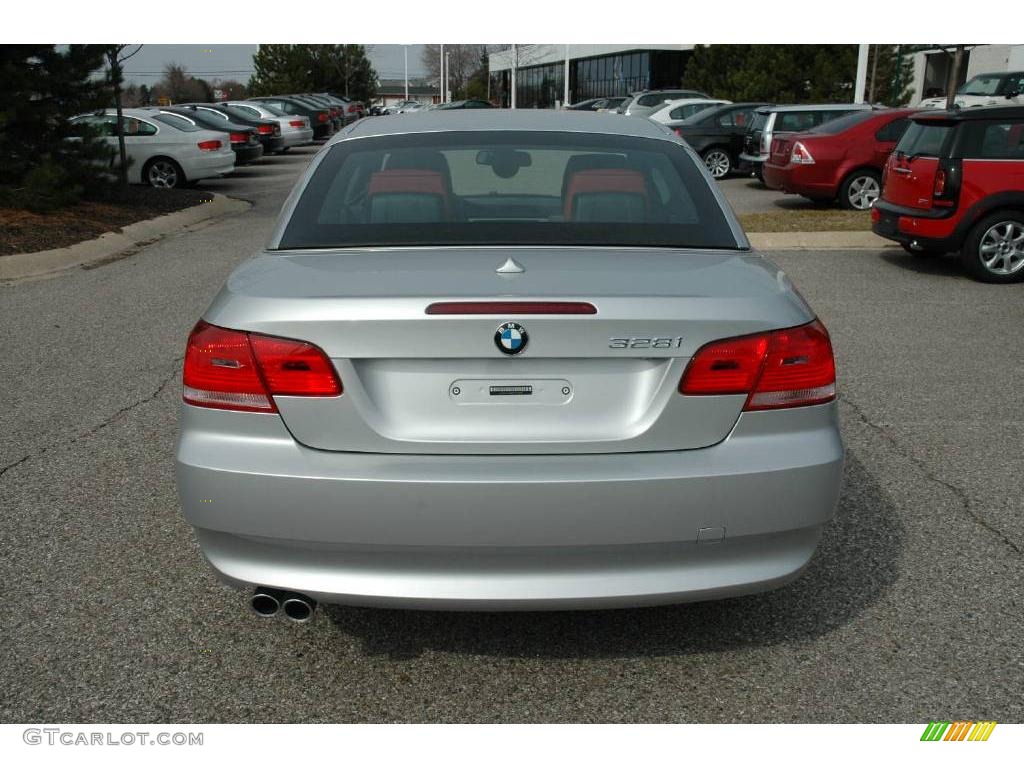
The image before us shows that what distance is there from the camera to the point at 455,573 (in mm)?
2812

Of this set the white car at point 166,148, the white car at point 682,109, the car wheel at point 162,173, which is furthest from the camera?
the white car at point 682,109

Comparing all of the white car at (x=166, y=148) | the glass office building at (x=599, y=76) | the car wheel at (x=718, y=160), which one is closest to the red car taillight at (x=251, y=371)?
the white car at (x=166, y=148)

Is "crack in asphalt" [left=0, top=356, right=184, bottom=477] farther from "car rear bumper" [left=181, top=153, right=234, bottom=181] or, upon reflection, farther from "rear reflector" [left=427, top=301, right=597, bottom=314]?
"car rear bumper" [left=181, top=153, right=234, bottom=181]

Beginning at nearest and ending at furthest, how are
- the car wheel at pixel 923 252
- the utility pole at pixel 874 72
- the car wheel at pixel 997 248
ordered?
the car wheel at pixel 997 248 < the car wheel at pixel 923 252 < the utility pole at pixel 874 72

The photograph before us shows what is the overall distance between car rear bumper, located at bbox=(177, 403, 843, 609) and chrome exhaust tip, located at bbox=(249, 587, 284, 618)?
59mm

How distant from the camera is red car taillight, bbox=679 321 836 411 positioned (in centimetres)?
279

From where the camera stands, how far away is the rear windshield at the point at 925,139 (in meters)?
10.2

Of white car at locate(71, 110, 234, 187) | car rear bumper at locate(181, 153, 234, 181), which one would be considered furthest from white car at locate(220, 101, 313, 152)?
white car at locate(71, 110, 234, 187)

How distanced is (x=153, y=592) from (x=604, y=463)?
6.29 ft

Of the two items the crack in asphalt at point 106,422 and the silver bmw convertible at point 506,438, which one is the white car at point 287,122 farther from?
the silver bmw convertible at point 506,438

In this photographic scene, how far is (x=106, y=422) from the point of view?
583 centimetres

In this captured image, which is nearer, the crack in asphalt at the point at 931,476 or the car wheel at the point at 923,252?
the crack in asphalt at the point at 931,476

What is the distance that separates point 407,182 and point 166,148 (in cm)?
1787

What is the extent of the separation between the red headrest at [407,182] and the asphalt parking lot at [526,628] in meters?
1.53
